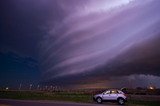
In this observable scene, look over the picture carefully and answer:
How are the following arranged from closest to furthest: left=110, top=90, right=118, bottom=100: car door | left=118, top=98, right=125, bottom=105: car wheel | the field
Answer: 1. left=118, top=98, right=125, bottom=105: car wheel
2. left=110, top=90, right=118, bottom=100: car door
3. the field

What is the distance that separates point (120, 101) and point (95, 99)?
3.96 m

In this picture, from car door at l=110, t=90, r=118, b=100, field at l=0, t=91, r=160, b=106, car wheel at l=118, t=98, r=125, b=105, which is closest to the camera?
car wheel at l=118, t=98, r=125, b=105

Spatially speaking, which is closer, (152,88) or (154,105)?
(154,105)

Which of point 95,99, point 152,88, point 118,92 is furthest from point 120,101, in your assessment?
point 152,88

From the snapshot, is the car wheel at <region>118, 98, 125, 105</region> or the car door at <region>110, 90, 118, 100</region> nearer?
the car wheel at <region>118, 98, 125, 105</region>

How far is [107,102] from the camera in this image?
40.6 metres

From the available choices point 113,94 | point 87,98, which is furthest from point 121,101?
point 87,98

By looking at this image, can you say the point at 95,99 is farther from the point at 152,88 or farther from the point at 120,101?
the point at 152,88

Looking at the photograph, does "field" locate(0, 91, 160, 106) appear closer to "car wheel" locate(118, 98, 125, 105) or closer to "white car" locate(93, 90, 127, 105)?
"car wheel" locate(118, 98, 125, 105)

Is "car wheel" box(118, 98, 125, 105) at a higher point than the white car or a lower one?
lower

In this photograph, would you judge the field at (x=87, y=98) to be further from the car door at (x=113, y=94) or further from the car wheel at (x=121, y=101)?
the car door at (x=113, y=94)

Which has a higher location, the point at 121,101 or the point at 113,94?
the point at 113,94

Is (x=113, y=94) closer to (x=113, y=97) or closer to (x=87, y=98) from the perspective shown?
(x=113, y=97)

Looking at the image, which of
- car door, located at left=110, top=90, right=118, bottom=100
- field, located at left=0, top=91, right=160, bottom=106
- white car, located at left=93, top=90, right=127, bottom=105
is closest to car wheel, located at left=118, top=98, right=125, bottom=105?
white car, located at left=93, top=90, right=127, bottom=105
